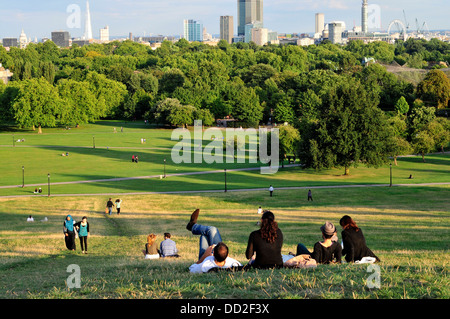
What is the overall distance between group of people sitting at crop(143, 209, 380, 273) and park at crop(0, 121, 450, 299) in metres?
A: 0.33

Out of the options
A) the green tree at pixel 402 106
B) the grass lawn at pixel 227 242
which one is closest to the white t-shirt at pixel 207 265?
the grass lawn at pixel 227 242

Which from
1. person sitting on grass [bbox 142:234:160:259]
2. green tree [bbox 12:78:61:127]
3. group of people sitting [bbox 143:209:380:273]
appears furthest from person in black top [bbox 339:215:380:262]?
green tree [bbox 12:78:61:127]

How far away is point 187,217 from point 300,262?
23.5 meters

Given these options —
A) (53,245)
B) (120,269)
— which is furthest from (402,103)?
(120,269)

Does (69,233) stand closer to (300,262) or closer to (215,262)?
(215,262)

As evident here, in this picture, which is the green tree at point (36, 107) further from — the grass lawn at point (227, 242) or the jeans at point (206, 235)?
the jeans at point (206, 235)

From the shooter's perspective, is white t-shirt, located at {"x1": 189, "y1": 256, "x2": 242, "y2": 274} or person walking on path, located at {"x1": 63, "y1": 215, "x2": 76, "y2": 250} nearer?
white t-shirt, located at {"x1": 189, "y1": 256, "x2": 242, "y2": 274}

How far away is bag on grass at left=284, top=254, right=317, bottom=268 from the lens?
11.2 meters

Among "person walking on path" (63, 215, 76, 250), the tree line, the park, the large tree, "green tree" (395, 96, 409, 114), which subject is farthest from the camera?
"green tree" (395, 96, 409, 114)

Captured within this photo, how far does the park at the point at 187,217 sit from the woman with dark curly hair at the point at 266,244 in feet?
0.97

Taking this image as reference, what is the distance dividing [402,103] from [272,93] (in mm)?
29336

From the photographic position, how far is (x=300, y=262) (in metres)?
11.3

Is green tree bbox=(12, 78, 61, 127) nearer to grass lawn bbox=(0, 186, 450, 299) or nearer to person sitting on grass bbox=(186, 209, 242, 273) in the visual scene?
grass lawn bbox=(0, 186, 450, 299)

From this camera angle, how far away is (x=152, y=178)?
2151 inches
